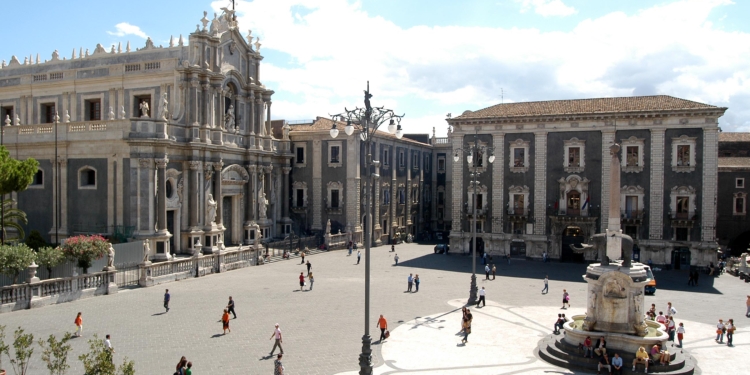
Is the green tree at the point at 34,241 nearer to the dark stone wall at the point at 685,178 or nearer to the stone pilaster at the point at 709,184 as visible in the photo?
the dark stone wall at the point at 685,178

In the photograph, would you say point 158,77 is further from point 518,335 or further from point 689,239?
point 689,239

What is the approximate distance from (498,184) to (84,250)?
28.5 m

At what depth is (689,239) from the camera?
39.6 meters

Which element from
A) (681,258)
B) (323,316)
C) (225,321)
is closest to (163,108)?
(323,316)

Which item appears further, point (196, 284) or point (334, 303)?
point (196, 284)

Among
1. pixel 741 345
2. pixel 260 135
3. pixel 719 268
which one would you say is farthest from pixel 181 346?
pixel 719 268

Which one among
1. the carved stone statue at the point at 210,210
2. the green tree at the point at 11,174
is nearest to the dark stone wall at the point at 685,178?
the carved stone statue at the point at 210,210

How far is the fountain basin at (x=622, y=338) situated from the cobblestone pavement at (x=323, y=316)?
1390 mm

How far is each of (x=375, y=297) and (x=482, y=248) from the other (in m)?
19.2

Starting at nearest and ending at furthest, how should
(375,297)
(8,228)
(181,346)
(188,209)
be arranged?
(181,346) → (375,297) → (8,228) → (188,209)

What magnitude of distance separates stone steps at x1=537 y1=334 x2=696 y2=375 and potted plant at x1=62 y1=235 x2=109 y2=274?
772 inches

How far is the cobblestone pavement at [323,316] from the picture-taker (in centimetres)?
1806

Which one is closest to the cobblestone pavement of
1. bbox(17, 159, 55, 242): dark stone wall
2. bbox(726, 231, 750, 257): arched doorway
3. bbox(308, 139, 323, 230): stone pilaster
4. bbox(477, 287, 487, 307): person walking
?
bbox(477, 287, 487, 307): person walking

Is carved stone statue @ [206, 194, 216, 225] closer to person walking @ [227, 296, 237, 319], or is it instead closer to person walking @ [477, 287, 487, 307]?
person walking @ [227, 296, 237, 319]
